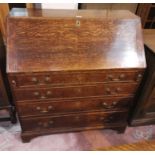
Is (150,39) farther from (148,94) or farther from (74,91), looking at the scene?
(74,91)

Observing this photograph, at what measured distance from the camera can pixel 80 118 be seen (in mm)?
1502

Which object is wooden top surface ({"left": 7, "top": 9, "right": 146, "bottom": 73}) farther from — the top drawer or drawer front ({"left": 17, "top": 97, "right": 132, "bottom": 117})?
drawer front ({"left": 17, "top": 97, "right": 132, "bottom": 117})

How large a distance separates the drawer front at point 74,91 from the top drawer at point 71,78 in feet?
0.17

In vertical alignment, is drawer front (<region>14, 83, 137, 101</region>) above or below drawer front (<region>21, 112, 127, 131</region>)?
above

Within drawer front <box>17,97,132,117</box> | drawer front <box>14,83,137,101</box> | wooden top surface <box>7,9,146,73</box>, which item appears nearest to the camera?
wooden top surface <box>7,9,146,73</box>

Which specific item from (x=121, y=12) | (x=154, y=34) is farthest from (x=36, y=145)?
(x=154, y=34)

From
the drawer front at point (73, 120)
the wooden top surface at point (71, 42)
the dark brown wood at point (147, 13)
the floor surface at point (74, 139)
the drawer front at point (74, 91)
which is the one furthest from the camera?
the dark brown wood at point (147, 13)

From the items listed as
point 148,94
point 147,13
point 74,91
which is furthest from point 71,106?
point 147,13

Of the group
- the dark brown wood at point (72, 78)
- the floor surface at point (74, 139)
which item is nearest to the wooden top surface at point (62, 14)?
the dark brown wood at point (72, 78)

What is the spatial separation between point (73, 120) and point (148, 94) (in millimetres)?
740

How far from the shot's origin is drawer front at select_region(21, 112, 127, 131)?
1445mm

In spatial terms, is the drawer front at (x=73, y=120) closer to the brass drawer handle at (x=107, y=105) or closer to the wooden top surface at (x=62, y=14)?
the brass drawer handle at (x=107, y=105)

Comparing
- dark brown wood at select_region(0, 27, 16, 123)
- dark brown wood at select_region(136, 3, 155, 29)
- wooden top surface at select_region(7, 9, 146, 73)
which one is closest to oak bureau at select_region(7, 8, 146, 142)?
wooden top surface at select_region(7, 9, 146, 73)

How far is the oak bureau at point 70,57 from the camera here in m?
1.08
